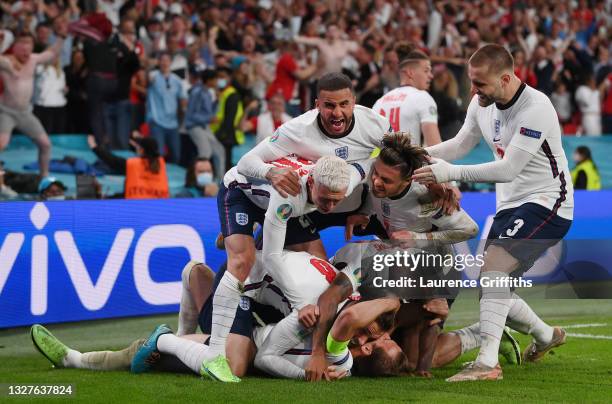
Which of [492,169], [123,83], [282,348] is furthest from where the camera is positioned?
[123,83]

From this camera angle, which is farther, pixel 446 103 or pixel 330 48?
pixel 330 48

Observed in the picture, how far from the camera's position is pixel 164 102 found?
14266 millimetres

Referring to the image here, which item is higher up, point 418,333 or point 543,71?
point 543,71

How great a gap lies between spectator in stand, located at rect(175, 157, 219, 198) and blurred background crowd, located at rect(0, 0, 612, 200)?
2 cm

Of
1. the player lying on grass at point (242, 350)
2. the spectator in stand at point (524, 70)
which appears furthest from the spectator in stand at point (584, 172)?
the player lying on grass at point (242, 350)

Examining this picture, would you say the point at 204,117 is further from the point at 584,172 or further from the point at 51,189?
the point at 584,172

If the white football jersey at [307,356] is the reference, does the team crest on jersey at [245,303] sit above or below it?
above

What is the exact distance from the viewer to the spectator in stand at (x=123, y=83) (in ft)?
46.6

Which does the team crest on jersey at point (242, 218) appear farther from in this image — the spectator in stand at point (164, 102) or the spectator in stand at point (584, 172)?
the spectator in stand at point (584, 172)

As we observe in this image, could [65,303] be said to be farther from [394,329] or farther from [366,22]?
[366,22]

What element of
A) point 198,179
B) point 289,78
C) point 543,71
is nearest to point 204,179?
point 198,179

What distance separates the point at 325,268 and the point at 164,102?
8.02 m

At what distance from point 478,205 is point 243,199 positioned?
4915 mm

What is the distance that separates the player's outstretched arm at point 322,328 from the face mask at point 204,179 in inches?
277
